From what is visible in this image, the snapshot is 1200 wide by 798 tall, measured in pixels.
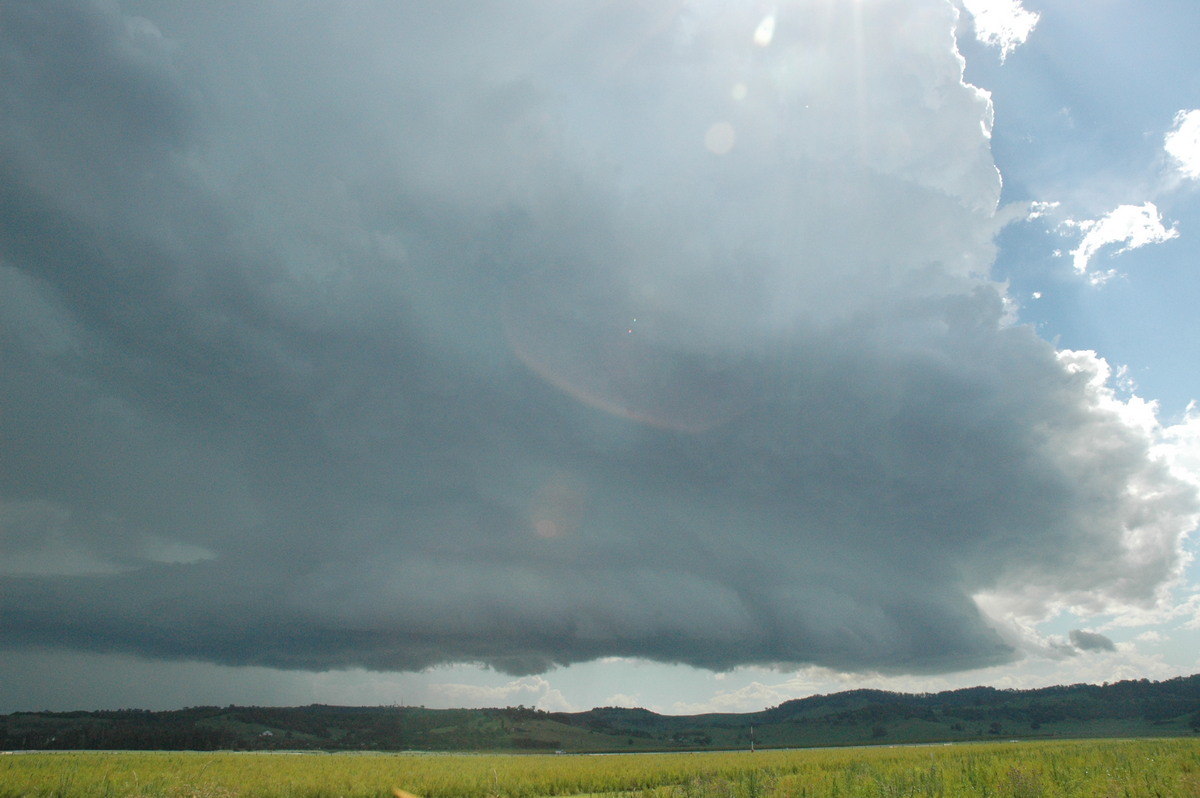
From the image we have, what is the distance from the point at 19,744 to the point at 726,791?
225738 mm

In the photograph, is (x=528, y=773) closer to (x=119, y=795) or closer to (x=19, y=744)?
(x=119, y=795)

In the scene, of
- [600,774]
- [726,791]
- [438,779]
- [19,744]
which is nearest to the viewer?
[726,791]

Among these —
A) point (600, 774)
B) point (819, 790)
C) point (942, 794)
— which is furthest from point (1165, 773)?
point (600, 774)

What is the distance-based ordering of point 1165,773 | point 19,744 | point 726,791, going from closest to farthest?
point 726,791 → point 1165,773 → point 19,744

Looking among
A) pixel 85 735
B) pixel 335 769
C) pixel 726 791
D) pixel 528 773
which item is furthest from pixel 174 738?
pixel 726 791

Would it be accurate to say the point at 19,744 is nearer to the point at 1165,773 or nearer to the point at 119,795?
the point at 119,795

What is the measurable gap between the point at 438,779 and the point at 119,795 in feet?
92.3

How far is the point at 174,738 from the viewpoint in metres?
180

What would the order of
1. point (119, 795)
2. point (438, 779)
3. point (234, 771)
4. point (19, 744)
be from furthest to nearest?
point (19, 744), point (234, 771), point (438, 779), point (119, 795)

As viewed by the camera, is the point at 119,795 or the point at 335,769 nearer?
the point at 119,795

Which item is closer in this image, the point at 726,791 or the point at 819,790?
the point at 726,791

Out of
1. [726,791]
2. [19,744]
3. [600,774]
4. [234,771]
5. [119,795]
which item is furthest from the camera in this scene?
[19,744]

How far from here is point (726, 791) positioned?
125 feet

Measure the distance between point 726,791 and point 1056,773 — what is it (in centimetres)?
3317
